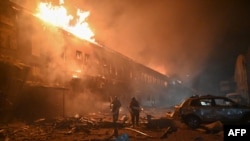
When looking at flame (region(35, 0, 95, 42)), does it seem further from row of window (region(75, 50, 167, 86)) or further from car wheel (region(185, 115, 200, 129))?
car wheel (region(185, 115, 200, 129))

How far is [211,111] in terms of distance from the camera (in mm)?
13242

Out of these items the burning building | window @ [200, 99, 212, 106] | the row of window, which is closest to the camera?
window @ [200, 99, 212, 106]

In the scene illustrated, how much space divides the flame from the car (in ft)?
37.4

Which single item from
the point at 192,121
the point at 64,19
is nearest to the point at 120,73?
the point at 64,19

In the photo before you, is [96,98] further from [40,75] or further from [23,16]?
[23,16]

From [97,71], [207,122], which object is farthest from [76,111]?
[207,122]

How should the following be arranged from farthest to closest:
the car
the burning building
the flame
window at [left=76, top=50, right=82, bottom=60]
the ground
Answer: window at [left=76, top=50, right=82, bottom=60]
the flame
the burning building
the car
the ground

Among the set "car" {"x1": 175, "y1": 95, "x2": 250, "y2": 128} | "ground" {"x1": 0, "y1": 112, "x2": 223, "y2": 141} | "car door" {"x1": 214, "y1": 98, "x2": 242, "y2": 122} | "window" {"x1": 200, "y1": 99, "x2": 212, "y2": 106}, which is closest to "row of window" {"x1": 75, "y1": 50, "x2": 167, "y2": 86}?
"ground" {"x1": 0, "y1": 112, "x2": 223, "y2": 141}

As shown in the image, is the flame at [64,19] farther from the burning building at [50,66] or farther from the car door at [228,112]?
the car door at [228,112]

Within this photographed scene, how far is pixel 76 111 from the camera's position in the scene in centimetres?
2158

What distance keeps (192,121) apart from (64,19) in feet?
47.0

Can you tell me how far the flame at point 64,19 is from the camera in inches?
810

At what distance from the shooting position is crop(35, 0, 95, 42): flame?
20.6m

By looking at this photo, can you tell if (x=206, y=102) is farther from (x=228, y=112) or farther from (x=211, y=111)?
(x=228, y=112)
